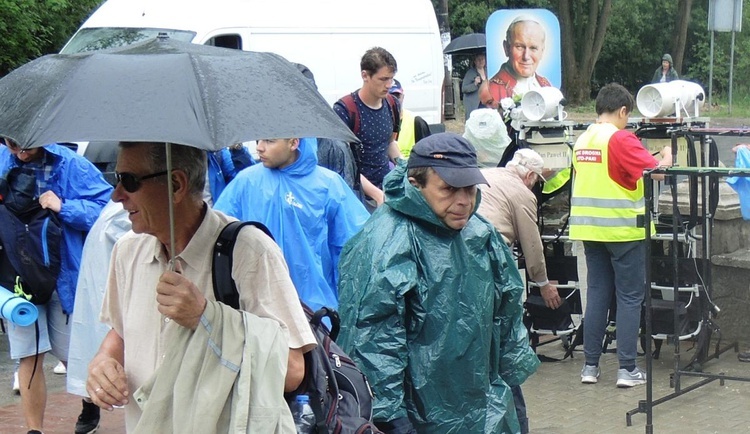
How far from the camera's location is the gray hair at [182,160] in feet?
9.09

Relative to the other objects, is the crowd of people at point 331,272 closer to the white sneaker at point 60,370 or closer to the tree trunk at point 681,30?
the white sneaker at point 60,370

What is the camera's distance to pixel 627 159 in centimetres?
716

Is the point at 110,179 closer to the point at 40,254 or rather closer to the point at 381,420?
the point at 40,254

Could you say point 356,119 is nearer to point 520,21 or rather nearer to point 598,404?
point 598,404

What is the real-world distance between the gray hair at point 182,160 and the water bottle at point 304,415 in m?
0.58

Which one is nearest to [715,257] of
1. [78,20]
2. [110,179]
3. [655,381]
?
[655,381]

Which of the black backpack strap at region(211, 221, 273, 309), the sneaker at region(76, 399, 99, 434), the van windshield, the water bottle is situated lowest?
the sneaker at region(76, 399, 99, 434)

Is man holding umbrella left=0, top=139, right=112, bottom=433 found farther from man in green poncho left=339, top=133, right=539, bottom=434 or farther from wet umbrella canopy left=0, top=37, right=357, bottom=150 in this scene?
wet umbrella canopy left=0, top=37, right=357, bottom=150

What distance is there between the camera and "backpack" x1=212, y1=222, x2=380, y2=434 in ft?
9.06

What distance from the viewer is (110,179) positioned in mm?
8266

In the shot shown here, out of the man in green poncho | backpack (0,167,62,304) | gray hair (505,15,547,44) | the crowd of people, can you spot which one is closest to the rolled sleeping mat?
the crowd of people

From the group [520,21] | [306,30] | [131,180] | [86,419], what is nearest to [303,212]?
[86,419]

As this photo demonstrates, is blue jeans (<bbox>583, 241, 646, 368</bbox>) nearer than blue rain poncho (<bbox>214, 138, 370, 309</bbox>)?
No

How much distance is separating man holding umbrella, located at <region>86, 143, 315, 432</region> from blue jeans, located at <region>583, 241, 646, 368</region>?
4.85 meters
